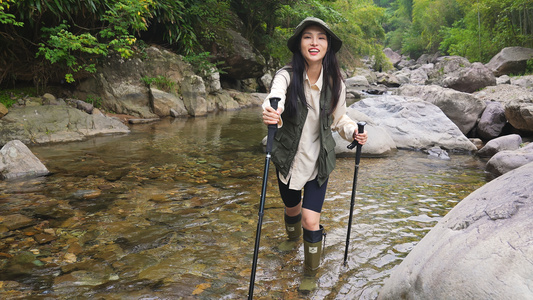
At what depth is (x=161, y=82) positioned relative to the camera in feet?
45.1

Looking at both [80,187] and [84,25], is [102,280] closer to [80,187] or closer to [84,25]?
[80,187]

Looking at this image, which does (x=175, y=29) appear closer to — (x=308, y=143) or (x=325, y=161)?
(x=308, y=143)

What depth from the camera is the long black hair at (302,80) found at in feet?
9.88

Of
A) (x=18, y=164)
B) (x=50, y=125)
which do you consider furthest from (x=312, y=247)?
(x=50, y=125)

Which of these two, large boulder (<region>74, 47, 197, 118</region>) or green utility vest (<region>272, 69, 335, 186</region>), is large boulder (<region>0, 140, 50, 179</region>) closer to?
green utility vest (<region>272, 69, 335, 186</region>)

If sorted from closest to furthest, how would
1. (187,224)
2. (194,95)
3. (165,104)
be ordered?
(187,224)
(165,104)
(194,95)

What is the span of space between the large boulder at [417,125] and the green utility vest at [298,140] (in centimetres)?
A: 667

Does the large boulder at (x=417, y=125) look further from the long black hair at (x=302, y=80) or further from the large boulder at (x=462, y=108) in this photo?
the long black hair at (x=302, y=80)

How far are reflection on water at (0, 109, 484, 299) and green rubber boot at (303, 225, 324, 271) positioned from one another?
14cm

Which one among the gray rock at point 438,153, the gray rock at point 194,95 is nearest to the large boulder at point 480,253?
the gray rock at point 438,153

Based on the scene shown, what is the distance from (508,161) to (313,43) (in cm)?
549

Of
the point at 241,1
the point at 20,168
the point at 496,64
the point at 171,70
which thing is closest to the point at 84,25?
the point at 171,70

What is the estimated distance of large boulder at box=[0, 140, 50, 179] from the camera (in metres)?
5.72

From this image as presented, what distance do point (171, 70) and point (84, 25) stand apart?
355cm
